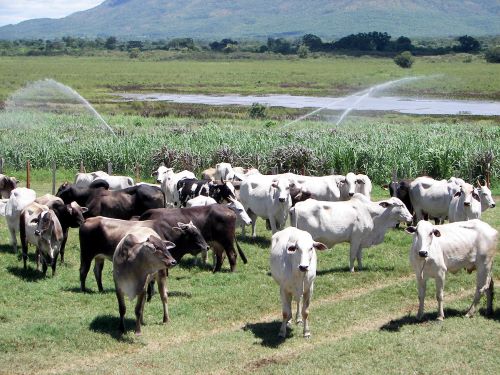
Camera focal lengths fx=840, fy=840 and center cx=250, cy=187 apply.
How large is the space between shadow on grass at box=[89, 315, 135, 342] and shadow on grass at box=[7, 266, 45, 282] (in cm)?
328

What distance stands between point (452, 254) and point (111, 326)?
5.90 meters

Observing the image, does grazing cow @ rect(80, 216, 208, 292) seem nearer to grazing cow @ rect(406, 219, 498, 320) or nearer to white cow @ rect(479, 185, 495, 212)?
grazing cow @ rect(406, 219, 498, 320)

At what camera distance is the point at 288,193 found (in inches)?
805

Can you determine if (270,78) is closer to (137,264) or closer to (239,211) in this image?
(239,211)

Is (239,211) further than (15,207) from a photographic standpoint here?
Yes

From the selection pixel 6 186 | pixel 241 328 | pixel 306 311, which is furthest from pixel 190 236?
pixel 6 186

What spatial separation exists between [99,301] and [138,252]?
2413mm

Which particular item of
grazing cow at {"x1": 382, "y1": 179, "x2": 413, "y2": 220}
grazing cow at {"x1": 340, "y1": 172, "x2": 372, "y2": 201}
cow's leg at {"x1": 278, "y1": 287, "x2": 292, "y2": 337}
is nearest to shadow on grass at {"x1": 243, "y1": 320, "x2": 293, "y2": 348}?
cow's leg at {"x1": 278, "y1": 287, "x2": 292, "y2": 337}

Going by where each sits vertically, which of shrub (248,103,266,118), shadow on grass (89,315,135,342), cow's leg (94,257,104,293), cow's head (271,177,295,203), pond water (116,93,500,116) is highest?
cow's head (271,177,295,203)

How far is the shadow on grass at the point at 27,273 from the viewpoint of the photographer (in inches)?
666

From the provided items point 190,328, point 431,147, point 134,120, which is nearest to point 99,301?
point 190,328

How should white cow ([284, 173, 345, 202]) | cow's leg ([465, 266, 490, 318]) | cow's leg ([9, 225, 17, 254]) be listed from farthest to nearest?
white cow ([284, 173, 345, 202]), cow's leg ([9, 225, 17, 254]), cow's leg ([465, 266, 490, 318])

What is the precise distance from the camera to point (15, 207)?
62.0 feet

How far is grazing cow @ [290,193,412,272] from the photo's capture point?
57.9 feet
